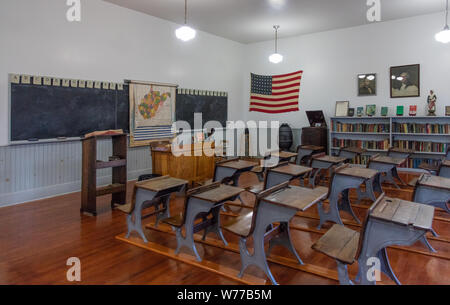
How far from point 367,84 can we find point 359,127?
112cm

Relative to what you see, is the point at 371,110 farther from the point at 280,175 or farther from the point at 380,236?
the point at 380,236

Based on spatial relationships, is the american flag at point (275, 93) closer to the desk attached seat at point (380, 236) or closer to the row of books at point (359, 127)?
the row of books at point (359, 127)

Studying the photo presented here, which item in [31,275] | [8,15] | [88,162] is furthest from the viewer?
[8,15]

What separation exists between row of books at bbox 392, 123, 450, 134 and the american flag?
9.19ft

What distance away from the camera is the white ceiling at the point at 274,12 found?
643 centimetres

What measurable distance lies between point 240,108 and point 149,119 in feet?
12.7

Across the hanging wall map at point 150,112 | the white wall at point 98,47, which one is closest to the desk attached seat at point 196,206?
the white wall at point 98,47

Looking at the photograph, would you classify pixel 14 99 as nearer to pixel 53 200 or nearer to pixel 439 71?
pixel 53 200

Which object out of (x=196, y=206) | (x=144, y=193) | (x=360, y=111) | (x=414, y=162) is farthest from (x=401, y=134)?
(x=144, y=193)

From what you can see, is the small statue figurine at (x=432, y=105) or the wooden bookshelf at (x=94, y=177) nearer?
the wooden bookshelf at (x=94, y=177)

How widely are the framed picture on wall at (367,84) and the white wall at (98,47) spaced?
12.5ft

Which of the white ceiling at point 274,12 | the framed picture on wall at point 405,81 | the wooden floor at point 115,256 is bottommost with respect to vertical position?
the wooden floor at point 115,256
